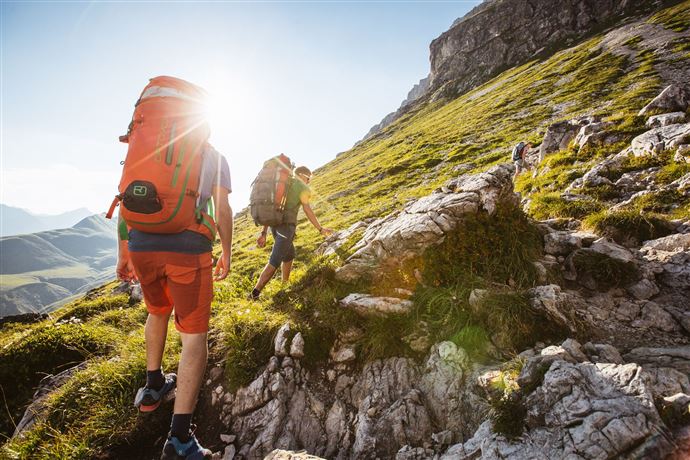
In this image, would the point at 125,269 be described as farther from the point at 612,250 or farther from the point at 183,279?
the point at 612,250

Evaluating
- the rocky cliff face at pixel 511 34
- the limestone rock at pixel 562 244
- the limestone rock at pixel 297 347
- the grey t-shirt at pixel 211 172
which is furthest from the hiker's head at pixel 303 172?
the rocky cliff face at pixel 511 34

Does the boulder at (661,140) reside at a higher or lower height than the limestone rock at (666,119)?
lower

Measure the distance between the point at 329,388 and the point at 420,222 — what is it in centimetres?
321

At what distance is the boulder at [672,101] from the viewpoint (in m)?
12.3

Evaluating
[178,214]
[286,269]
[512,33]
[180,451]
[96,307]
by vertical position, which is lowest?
[180,451]

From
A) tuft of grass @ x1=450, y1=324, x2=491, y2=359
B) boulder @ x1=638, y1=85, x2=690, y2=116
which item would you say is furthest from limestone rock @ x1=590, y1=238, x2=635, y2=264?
boulder @ x1=638, y1=85, x2=690, y2=116

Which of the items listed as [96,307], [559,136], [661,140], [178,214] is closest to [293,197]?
[178,214]

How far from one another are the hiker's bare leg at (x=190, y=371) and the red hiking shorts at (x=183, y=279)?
4.7 inches

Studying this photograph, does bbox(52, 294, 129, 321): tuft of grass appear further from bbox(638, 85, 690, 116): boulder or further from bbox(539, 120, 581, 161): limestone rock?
bbox(638, 85, 690, 116): boulder

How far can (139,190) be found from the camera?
3.11 m

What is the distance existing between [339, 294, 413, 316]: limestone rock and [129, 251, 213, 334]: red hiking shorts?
89.1 inches

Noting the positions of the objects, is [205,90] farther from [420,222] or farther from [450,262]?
[450,262]

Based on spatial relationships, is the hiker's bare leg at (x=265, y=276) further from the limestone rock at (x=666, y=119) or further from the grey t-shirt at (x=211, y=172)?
the limestone rock at (x=666, y=119)

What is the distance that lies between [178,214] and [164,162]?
0.59 metres
